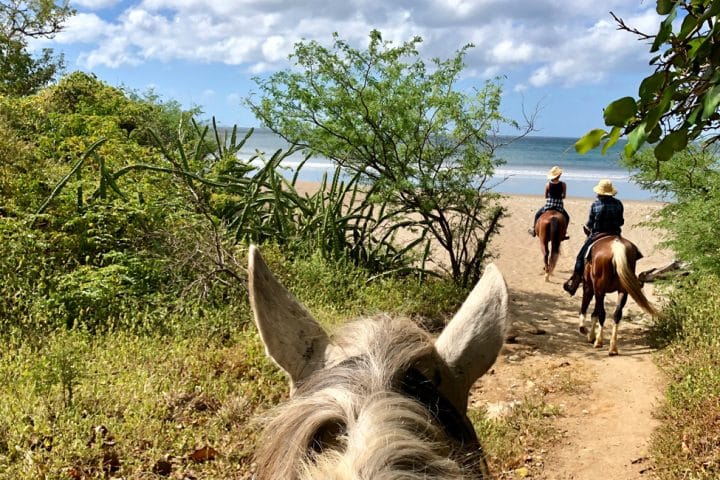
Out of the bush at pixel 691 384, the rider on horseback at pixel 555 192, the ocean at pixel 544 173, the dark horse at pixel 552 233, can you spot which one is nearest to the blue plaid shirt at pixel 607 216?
the bush at pixel 691 384

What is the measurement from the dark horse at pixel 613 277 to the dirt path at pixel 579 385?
388 millimetres

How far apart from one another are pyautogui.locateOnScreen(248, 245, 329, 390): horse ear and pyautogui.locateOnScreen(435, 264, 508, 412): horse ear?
0.35 m

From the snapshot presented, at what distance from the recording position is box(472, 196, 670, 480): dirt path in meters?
4.75

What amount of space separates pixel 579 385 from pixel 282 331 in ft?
17.6

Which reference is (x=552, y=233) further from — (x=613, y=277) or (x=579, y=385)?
(x=579, y=385)

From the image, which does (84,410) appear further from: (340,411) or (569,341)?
(569,341)

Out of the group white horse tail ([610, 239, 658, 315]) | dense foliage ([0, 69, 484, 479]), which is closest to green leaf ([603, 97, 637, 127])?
dense foliage ([0, 69, 484, 479])

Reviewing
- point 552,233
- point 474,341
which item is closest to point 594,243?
point 552,233

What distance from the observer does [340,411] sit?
124cm

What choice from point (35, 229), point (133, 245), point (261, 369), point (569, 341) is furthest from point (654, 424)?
point (35, 229)

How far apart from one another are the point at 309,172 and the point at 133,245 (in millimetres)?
31797

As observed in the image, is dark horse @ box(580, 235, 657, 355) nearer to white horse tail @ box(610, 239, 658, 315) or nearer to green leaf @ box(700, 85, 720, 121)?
white horse tail @ box(610, 239, 658, 315)

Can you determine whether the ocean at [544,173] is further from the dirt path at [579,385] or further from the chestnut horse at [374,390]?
the chestnut horse at [374,390]

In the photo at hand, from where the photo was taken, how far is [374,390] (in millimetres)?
1312
